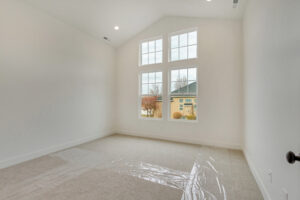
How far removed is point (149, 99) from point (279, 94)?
3643 millimetres

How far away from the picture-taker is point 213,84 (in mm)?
3805

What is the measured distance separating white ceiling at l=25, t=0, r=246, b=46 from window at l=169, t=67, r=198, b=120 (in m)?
1.50

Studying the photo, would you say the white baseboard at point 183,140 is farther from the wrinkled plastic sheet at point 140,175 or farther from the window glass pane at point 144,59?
the window glass pane at point 144,59

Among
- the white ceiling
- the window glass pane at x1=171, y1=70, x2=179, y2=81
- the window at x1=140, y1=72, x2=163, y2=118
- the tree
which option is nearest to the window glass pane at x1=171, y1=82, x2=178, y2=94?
the window glass pane at x1=171, y1=70, x2=179, y2=81

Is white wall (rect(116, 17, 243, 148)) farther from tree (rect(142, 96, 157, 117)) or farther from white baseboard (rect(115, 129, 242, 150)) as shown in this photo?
tree (rect(142, 96, 157, 117))

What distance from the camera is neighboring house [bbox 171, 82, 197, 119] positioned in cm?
415

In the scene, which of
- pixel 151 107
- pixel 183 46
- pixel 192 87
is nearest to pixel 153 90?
pixel 151 107

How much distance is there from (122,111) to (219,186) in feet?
12.4

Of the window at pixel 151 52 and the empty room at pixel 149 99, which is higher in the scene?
the window at pixel 151 52

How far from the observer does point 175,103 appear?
4.41m

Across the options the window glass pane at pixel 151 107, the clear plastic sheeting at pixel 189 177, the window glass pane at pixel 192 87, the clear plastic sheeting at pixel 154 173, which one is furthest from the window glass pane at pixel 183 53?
the clear plastic sheeting at pixel 154 173

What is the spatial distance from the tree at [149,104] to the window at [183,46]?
1405 mm

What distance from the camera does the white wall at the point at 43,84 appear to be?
8.70ft

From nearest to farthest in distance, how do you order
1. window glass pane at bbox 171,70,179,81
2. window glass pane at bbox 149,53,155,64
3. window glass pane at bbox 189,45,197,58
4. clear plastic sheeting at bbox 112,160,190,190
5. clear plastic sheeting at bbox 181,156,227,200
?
1. clear plastic sheeting at bbox 181,156,227,200
2. clear plastic sheeting at bbox 112,160,190,190
3. window glass pane at bbox 189,45,197,58
4. window glass pane at bbox 171,70,179,81
5. window glass pane at bbox 149,53,155,64
